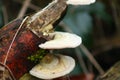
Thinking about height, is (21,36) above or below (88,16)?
above

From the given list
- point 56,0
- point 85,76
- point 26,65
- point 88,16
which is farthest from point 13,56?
point 88,16

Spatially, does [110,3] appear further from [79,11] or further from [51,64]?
[51,64]

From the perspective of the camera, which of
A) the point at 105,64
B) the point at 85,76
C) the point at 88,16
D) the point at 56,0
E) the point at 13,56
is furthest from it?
the point at 105,64

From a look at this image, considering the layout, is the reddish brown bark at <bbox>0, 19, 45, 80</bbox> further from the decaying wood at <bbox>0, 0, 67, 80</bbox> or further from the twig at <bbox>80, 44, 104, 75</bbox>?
the twig at <bbox>80, 44, 104, 75</bbox>

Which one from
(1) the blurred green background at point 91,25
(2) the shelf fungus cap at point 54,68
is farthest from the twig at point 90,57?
(2) the shelf fungus cap at point 54,68

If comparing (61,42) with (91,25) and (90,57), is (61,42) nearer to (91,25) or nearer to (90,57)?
(90,57)

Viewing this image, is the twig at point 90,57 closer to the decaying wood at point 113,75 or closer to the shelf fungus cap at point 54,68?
the decaying wood at point 113,75

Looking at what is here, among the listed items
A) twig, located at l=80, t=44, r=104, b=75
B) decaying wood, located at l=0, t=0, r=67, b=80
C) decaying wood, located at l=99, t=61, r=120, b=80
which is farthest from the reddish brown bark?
twig, located at l=80, t=44, r=104, b=75
